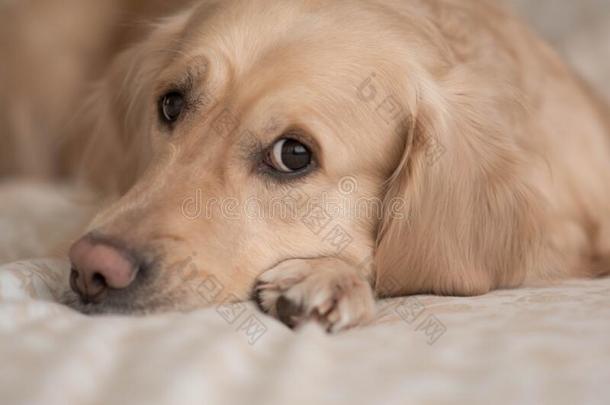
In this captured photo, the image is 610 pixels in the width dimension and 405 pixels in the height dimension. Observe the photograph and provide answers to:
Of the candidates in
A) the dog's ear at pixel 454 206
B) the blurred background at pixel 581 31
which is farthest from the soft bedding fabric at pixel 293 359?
the blurred background at pixel 581 31

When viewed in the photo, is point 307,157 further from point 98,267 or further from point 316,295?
point 98,267

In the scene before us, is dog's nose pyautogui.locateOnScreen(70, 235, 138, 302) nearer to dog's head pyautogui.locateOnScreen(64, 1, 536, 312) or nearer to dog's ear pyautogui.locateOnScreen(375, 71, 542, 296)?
dog's head pyautogui.locateOnScreen(64, 1, 536, 312)

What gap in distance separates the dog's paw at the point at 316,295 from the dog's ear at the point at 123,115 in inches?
28.3

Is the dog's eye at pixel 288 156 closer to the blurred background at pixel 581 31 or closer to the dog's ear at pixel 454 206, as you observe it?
the dog's ear at pixel 454 206

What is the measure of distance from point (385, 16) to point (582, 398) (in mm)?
1119

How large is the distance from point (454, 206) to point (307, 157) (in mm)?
377

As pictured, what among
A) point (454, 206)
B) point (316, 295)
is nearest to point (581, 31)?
point (454, 206)

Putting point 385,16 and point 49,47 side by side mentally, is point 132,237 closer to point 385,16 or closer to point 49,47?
point 385,16

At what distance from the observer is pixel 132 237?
1616mm

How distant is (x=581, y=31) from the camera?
3.32 meters

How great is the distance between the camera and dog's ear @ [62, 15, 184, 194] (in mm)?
2479

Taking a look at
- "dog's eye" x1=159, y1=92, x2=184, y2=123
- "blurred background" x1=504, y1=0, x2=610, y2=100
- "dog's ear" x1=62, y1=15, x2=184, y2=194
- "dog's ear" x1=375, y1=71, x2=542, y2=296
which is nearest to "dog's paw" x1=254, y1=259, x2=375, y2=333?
"dog's ear" x1=375, y1=71, x2=542, y2=296

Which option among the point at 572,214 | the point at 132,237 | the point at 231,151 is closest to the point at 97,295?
the point at 132,237

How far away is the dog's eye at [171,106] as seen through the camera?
2.00 meters
